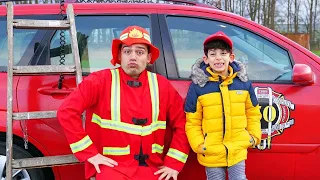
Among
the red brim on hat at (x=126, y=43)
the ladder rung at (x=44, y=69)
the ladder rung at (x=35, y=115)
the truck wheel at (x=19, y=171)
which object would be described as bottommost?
the truck wheel at (x=19, y=171)

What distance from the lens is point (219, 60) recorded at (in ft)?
9.31

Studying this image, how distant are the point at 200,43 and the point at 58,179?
5.17ft

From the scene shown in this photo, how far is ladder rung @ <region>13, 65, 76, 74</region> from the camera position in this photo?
2.98 m

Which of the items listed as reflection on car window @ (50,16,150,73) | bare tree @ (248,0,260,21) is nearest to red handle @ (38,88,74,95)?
reflection on car window @ (50,16,150,73)

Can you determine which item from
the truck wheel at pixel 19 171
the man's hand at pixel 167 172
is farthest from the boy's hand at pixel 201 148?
the truck wheel at pixel 19 171

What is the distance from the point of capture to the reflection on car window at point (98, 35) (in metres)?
3.31

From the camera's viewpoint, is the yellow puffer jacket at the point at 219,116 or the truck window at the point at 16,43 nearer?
the yellow puffer jacket at the point at 219,116

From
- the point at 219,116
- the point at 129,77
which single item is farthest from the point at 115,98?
the point at 219,116

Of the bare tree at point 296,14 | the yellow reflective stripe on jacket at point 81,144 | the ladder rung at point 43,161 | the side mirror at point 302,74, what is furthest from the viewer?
the bare tree at point 296,14

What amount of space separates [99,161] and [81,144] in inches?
6.6

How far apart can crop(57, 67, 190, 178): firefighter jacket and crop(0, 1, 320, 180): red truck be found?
14.2 inches

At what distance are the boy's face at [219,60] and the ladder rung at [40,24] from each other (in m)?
1.10

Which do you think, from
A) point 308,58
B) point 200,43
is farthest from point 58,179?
point 308,58

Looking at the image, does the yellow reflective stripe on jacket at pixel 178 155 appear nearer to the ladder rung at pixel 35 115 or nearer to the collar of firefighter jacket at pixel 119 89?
the collar of firefighter jacket at pixel 119 89
